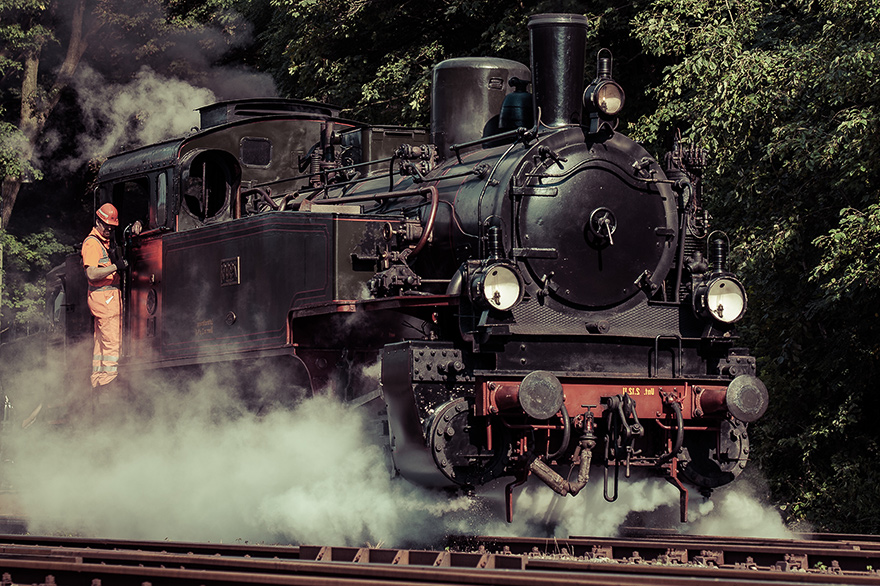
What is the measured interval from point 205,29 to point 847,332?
50.9 feet

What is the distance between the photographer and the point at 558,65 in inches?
310

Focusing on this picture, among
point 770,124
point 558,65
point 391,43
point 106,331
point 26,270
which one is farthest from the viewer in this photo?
point 26,270

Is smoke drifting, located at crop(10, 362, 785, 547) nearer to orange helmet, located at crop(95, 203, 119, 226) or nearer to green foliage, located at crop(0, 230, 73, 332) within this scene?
orange helmet, located at crop(95, 203, 119, 226)

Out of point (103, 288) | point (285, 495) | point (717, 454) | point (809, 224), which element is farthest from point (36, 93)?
point (717, 454)

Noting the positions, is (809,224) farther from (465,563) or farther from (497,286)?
(465,563)

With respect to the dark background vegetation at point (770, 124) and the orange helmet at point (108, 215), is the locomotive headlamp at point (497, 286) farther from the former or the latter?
the orange helmet at point (108, 215)

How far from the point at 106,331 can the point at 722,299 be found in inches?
205

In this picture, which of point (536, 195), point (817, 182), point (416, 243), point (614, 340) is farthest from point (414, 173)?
point (817, 182)

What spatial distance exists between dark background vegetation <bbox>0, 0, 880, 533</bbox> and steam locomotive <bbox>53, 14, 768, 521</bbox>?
8.51 ft

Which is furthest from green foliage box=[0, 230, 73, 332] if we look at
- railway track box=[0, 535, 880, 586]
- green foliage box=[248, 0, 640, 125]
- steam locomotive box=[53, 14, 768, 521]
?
railway track box=[0, 535, 880, 586]

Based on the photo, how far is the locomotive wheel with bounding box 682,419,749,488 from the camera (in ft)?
25.1

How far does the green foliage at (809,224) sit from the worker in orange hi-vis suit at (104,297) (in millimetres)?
5487

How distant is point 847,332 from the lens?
421 inches

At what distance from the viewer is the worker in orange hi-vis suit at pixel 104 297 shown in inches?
395
